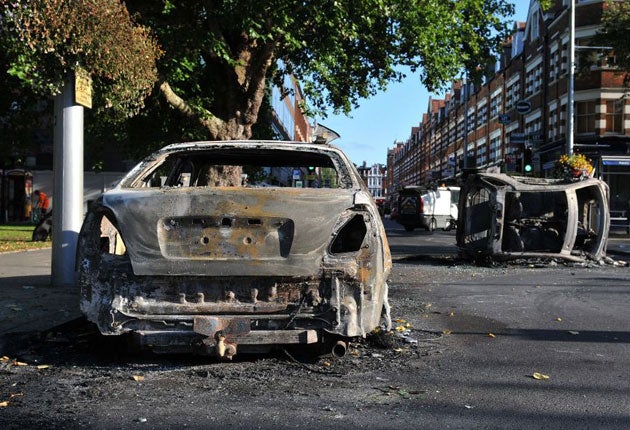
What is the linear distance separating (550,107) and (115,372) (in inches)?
1546

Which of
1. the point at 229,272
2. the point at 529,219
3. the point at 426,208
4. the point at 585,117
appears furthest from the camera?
the point at 585,117

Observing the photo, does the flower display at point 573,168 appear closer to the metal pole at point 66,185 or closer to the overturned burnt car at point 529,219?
the overturned burnt car at point 529,219

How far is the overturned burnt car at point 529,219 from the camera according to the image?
40.8 ft

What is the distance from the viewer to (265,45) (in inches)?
550

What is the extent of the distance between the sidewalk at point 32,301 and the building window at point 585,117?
105ft

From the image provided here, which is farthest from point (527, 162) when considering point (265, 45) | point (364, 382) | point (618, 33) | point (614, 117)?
point (364, 382)

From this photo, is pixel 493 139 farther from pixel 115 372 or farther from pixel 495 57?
pixel 115 372

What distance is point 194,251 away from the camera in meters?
4.19

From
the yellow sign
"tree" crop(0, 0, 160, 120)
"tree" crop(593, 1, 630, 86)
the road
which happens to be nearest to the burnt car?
the road

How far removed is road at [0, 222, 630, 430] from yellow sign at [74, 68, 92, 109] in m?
3.29

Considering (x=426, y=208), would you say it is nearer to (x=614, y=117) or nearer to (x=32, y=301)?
(x=614, y=117)

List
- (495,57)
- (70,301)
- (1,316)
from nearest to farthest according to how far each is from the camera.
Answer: (1,316) < (70,301) < (495,57)

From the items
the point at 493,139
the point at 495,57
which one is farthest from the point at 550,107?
the point at 495,57

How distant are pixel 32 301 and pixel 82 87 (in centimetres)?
275
